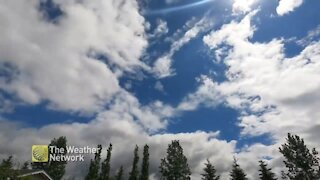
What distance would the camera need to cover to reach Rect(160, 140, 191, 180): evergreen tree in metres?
72.4

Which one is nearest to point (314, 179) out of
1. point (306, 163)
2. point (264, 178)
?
point (306, 163)

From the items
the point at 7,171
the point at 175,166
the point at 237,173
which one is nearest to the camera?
the point at 7,171

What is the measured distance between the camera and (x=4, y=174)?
2864cm

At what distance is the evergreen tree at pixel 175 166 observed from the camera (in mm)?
72438

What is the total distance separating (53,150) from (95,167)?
42.0 feet

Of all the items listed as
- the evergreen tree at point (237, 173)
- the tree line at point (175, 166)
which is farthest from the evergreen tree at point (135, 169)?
the evergreen tree at point (237, 173)

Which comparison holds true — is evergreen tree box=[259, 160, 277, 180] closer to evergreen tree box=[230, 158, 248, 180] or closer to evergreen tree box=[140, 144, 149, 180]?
evergreen tree box=[230, 158, 248, 180]

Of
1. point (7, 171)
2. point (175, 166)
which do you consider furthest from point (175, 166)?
point (7, 171)

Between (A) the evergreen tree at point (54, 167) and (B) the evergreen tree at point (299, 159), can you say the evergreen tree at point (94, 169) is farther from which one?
(B) the evergreen tree at point (299, 159)

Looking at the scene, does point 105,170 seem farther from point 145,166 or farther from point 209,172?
point 209,172

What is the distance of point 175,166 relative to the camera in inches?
2886

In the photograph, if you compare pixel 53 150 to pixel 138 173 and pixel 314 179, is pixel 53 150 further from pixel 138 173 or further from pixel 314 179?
pixel 314 179

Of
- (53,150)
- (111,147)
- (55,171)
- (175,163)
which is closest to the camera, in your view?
(175,163)

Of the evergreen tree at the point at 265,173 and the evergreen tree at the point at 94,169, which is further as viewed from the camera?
the evergreen tree at the point at 94,169
